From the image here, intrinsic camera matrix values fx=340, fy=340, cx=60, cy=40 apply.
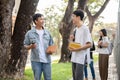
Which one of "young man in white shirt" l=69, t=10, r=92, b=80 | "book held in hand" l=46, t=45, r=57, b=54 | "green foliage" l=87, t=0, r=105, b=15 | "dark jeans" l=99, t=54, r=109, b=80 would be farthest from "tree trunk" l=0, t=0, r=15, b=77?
"green foliage" l=87, t=0, r=105, b=15

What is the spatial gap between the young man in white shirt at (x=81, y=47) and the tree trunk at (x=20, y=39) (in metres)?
3.40

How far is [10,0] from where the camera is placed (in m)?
8.91

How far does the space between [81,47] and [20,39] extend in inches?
153

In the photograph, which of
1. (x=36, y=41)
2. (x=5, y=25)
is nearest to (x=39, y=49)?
(x=36, y=41)

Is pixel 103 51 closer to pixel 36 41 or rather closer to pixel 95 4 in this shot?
pixel 36 41

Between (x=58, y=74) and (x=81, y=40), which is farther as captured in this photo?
(x=58, y=74)

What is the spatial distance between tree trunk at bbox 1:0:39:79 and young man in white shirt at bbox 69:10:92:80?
340cm

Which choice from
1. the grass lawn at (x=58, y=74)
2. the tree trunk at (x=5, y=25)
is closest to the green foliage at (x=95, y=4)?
the grass lawn at (x=58, y=74)

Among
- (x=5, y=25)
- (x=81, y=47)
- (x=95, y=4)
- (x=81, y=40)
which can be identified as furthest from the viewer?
(x=95, y=4)

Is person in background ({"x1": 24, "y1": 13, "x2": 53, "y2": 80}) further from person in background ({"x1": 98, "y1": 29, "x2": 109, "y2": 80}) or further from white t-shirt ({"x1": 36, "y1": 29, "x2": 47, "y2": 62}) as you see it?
person in background ({"x1": 98, "y1": 29, "x2": 109, "y2": 80})

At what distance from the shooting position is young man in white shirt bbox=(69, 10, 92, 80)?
6250 mm

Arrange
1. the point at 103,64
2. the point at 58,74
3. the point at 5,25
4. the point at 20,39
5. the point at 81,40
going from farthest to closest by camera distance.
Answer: the point at 58,74 → the point at 20,39 → the point at 103,64 → the point at 5,25 → the point at 81,40

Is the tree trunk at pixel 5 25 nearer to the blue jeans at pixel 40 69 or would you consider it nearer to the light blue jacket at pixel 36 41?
the light blue jacket at pixel 36 41

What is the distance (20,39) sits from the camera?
32.0 feet
